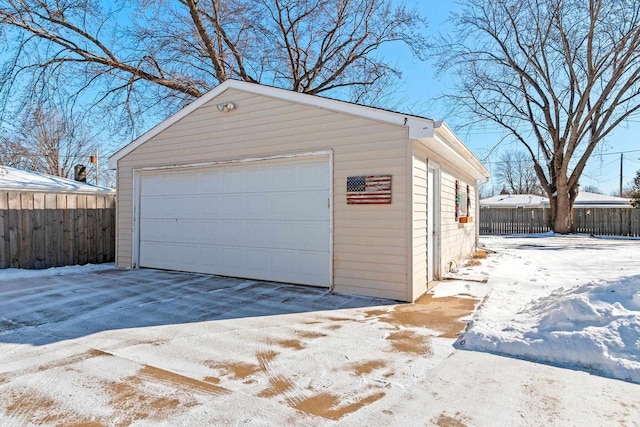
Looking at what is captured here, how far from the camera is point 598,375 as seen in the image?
289 cm

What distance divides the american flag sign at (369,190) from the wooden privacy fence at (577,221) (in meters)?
19.0

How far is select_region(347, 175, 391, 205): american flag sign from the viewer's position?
5.36m

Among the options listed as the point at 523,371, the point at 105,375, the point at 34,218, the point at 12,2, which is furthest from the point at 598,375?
the point at 12,2

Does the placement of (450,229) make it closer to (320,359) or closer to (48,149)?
(320,359)

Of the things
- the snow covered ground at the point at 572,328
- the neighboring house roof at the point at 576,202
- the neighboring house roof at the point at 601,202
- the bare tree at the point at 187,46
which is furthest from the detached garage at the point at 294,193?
the neighboring house roof at the point at 601,202

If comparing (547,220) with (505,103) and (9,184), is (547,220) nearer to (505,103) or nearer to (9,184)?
(505,103)

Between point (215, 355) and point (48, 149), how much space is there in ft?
78.0

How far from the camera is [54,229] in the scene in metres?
8.30

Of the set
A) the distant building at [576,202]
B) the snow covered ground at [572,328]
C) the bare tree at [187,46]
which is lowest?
the snow covered ground at [572,328]

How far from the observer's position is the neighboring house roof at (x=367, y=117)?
16.9 ft

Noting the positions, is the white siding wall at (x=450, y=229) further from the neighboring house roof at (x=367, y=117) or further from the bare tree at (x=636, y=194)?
the bare tree at (x=636, y=194)

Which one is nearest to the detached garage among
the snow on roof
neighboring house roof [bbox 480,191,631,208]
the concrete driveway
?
the concrete driveway

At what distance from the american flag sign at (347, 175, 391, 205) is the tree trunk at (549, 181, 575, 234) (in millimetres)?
18184

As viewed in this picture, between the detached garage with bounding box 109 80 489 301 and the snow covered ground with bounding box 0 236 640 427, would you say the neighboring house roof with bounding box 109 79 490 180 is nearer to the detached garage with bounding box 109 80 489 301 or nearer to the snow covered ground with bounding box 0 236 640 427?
the detached garage with bounding box 109 80 489 301
